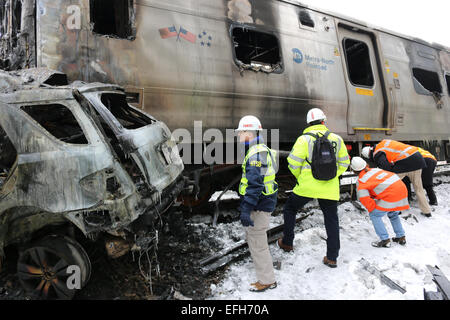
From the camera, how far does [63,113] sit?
2803 millimetres

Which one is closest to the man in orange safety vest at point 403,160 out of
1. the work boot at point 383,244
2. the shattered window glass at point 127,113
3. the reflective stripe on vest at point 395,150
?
the reflective stripe on vest at point 395,150

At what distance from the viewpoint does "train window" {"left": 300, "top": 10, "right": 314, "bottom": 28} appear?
516cm

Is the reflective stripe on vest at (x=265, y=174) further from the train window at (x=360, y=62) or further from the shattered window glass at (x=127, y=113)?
the train window at (x=360, y=62)

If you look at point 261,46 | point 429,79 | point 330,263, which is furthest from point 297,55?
point 429,79

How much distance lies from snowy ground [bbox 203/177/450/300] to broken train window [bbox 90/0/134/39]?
322cm

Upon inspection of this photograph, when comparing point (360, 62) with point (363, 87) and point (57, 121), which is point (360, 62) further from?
point (57, 121)

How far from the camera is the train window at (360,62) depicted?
620 cm

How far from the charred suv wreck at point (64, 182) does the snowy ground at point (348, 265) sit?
47.3 inches

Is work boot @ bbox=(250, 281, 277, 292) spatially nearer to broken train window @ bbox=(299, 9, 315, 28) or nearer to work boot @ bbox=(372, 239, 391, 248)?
work boot @ bbox=(372, 239, 391, 248)

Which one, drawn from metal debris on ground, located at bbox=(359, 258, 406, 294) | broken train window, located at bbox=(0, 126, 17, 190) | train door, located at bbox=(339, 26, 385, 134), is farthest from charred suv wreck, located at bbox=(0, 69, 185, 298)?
train door, located at bbox=(339, 26, 385, 134)

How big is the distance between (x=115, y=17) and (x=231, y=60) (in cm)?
197
